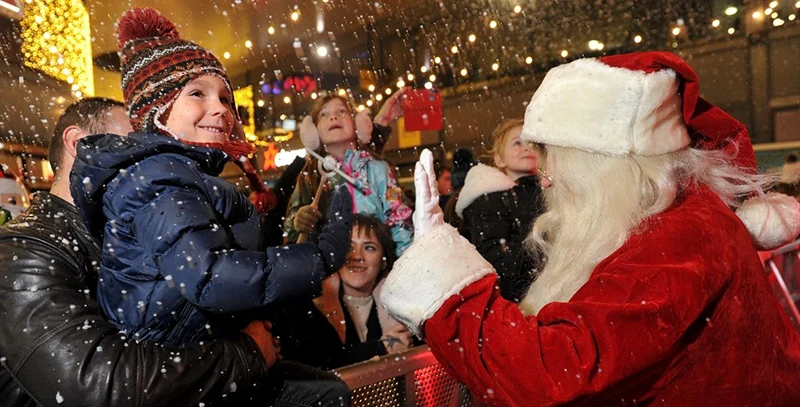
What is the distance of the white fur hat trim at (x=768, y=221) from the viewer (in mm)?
1919

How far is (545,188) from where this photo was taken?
→ 6.31ft

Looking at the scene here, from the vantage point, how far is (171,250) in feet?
5.36

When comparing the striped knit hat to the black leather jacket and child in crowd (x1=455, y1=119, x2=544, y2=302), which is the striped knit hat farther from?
child in crowd (x1=455, y1=119, x2=544, y2=302)

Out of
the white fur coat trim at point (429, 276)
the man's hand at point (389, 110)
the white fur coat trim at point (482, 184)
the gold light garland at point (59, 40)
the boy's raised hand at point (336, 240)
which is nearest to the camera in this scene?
the white fur coat trim at point (429, 276)

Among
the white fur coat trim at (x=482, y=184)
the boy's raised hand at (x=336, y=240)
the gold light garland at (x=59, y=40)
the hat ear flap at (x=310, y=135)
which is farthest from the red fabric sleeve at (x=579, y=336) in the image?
the gold light garland at (x=59, y=40)

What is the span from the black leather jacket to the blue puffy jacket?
0.08 metres

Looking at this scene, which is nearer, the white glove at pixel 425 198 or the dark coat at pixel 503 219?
the white glove at pixel 425 198

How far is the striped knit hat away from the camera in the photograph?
2.08m

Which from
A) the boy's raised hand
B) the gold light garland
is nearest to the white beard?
the boy's raised hand

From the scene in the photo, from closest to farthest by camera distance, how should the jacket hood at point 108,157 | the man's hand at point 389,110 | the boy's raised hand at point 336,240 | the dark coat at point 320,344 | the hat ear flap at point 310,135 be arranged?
the jacket hood at point 108,157 < the boy's raised hand at point 336,240 < the dark coat at point 320,344 < the hat ear flap at point 310,135 < the man's hand at point 389,110

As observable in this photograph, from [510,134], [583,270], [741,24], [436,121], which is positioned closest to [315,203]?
[510,134]

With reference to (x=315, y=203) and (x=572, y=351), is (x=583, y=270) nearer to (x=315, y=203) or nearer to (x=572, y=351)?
(x=572, y=351)

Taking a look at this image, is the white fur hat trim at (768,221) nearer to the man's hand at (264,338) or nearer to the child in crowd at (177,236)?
the child in crowd at (177,236)

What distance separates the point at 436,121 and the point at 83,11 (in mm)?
2887
